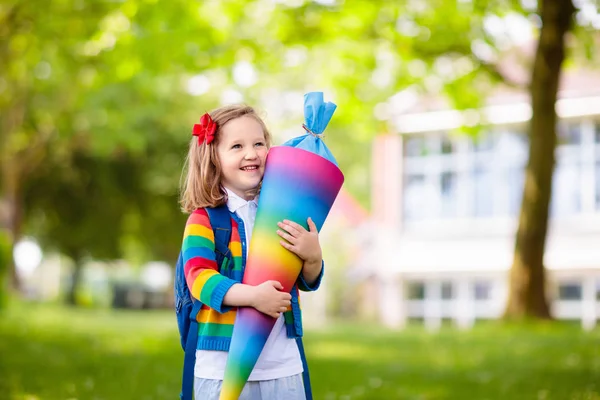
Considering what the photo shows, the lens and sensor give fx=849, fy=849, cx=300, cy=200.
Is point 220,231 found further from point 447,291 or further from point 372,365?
point 447,291

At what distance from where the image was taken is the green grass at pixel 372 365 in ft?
21.5

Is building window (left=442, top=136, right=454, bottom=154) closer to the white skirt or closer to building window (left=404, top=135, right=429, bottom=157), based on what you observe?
building window (left=404, top=135, right=429, bottom=157)

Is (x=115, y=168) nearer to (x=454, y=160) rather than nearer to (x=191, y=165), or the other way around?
(x=454, y=160)

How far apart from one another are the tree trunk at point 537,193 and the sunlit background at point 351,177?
0.20 feet

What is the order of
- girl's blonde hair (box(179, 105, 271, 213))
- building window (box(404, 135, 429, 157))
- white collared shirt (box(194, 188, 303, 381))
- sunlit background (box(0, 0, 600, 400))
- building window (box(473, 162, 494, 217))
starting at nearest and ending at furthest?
white collared shirt (box(194, 188, 303, 381)) → girl's blonde hair (box(179, 105, 271, 213)) → sunlit background (box(0, 0, 600, 400)) → building window (box(473, 162, 494, 217)) → building window (box(404, 135, 429, 157))

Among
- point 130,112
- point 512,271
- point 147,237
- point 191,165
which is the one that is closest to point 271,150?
point 191,165

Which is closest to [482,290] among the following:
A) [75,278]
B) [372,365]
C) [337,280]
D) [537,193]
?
[337,280]

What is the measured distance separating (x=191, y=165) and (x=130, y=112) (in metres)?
23.0

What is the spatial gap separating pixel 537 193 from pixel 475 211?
1691 cm

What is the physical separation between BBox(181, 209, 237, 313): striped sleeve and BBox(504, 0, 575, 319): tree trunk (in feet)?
39.5

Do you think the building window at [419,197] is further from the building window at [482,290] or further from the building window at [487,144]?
the building window at [482,290]

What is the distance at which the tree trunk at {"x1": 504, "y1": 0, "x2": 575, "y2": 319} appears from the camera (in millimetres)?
14102

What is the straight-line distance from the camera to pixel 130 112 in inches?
1003

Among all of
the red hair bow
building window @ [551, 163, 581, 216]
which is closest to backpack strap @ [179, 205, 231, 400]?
the red hair bow
